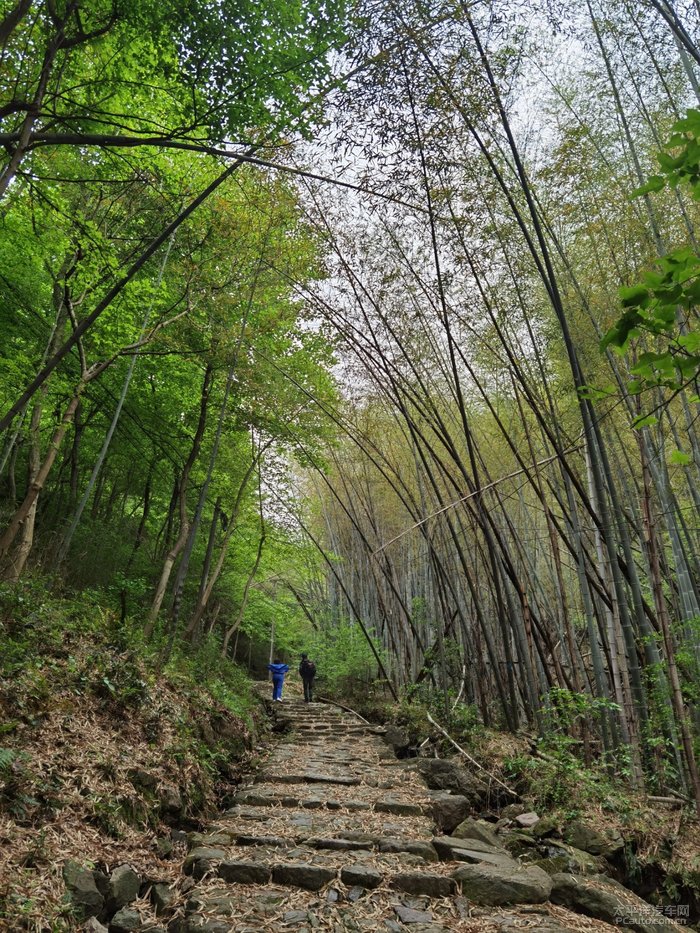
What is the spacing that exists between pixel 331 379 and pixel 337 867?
6216mm

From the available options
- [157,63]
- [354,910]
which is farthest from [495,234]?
[354,910]

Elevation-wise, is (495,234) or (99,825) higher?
(495,234)

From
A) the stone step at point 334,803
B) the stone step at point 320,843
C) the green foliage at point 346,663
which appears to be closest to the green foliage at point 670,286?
the stone step at point 320,843

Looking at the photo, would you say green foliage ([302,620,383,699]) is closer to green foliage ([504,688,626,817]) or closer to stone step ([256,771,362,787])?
stone step ([256,771,362,787])

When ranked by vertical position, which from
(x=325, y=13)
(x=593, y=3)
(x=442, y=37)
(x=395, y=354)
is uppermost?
(x=593, y=3)

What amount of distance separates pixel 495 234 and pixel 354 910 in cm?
440

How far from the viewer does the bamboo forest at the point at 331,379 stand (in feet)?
6.97

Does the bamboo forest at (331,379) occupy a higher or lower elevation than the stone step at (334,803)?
higher

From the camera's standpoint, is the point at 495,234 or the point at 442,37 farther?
the point at 495,234

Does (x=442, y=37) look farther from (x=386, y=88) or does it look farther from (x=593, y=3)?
(x=593, y=3)

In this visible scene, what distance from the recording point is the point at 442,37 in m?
3.14

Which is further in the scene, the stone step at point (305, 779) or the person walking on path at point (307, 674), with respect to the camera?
the person walking on path at point (307, 674)

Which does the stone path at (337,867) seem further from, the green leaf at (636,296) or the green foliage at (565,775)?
the green leaf at (636,296)

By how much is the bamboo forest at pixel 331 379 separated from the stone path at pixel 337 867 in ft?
0.08
